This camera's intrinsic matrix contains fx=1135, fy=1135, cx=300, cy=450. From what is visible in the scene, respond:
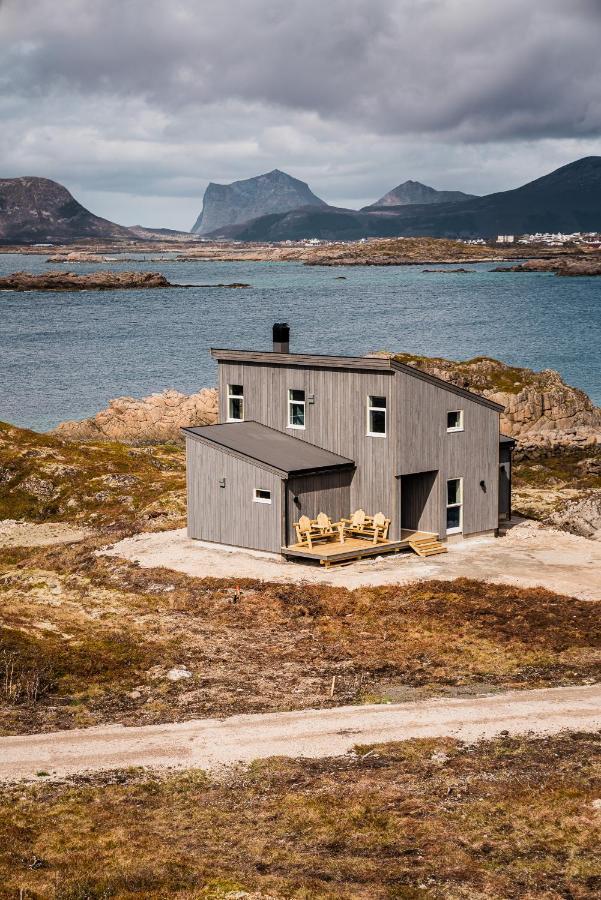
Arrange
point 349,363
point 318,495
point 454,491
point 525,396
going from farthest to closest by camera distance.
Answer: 1. point 525,396
2. point 454,491
3. point 349,363
4. point 318,495

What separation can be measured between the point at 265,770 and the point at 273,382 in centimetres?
2215

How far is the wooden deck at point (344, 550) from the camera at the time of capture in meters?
36.8

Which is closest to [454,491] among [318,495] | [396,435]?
[396,435]

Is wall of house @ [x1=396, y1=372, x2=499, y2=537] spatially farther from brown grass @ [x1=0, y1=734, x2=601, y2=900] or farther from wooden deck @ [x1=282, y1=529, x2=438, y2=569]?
brown grass @ [x1=0, y1=734, x2=601, y2=900]

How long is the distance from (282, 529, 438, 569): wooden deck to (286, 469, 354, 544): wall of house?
786 mm

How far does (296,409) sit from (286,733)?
64.8 feet

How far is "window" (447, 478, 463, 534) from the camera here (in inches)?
1576

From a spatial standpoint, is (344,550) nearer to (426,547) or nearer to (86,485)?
(426,547)

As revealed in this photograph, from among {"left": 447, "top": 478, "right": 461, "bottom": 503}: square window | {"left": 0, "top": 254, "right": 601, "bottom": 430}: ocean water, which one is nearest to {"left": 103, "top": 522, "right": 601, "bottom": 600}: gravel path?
{"left": 447, "top": 478, "right": 461, "bottom": 503}: square window

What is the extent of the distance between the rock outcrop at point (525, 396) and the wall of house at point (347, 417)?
23.9 meters

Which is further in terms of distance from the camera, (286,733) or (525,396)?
(525,396)

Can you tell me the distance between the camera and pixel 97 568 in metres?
37.3

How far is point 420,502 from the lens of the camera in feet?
131

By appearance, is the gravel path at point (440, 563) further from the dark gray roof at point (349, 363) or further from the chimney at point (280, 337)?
the chimney at point (280, 337)
